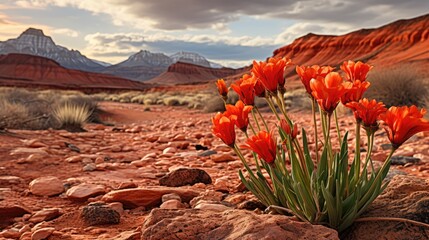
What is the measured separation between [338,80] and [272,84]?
413 millimetres

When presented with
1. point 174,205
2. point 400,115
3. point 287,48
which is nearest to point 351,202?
point 400,115

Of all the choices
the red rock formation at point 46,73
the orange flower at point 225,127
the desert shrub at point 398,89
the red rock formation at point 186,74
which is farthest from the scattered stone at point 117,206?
the red rock formation at point 186,74

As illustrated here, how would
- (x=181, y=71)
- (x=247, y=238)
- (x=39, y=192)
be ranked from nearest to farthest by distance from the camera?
(x=247, y=238) < (x=39, y=192) < (x=181, y=71)

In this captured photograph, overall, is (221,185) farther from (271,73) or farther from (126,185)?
(271,73)

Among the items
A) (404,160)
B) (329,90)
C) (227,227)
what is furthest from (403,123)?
(404,160)

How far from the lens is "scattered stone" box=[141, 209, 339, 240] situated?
6.89 ft

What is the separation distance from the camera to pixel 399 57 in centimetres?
5688

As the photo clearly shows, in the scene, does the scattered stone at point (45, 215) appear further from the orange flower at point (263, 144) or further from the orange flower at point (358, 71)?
the orange flower at point (358, 71)

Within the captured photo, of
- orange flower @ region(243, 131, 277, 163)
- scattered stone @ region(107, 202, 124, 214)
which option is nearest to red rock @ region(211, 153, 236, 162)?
scattered stone @ region(107, 202, 124, 214)

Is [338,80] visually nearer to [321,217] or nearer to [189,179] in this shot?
[321,217]

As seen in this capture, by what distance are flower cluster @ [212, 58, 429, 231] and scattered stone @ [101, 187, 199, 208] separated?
1.27m

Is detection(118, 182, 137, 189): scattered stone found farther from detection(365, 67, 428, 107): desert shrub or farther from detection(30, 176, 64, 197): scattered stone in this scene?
detection(365, 67, 428, 107): desert shrub

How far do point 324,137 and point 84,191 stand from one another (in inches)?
96.9

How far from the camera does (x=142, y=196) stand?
3674 mm
